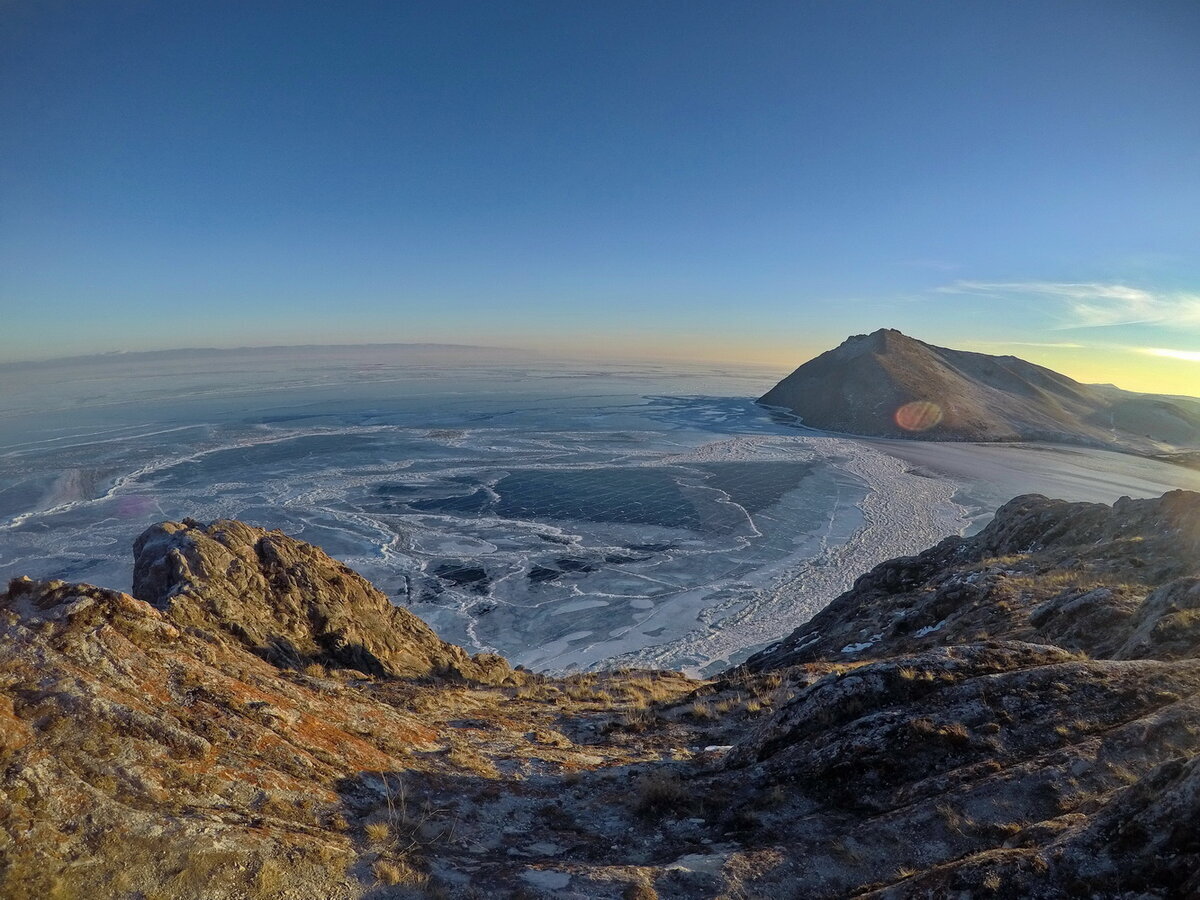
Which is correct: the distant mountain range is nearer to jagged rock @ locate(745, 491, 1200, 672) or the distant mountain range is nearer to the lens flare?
the lens flare

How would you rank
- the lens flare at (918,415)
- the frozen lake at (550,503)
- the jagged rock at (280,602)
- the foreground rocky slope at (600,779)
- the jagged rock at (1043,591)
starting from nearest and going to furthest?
the foreground rocky slope at (600,779)
the jagged rock at (1043,591)
the jagged rock at (280,602)
the frozen lake at (550,503)
the lens flare at (918,415)

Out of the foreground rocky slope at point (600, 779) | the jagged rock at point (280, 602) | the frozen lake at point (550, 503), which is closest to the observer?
the foreground rocky slope at point (600, 779)

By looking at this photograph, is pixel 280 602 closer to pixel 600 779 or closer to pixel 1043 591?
pixel 600 779

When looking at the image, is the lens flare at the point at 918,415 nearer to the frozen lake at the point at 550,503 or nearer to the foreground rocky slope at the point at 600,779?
the frozen lake at the point at 550,503

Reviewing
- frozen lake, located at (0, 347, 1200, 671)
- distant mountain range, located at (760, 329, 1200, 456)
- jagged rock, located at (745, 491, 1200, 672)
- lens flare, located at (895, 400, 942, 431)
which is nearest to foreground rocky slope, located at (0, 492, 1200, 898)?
jagged rock, located at (745, 491, 1200, 672)

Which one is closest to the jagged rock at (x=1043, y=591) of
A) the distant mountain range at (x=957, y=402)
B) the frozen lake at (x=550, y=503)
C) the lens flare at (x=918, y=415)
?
the frozen lake at (x=550, y=503)

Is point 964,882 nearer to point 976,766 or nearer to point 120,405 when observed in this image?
point 976,766

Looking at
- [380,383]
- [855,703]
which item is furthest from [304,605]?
[380,383]
